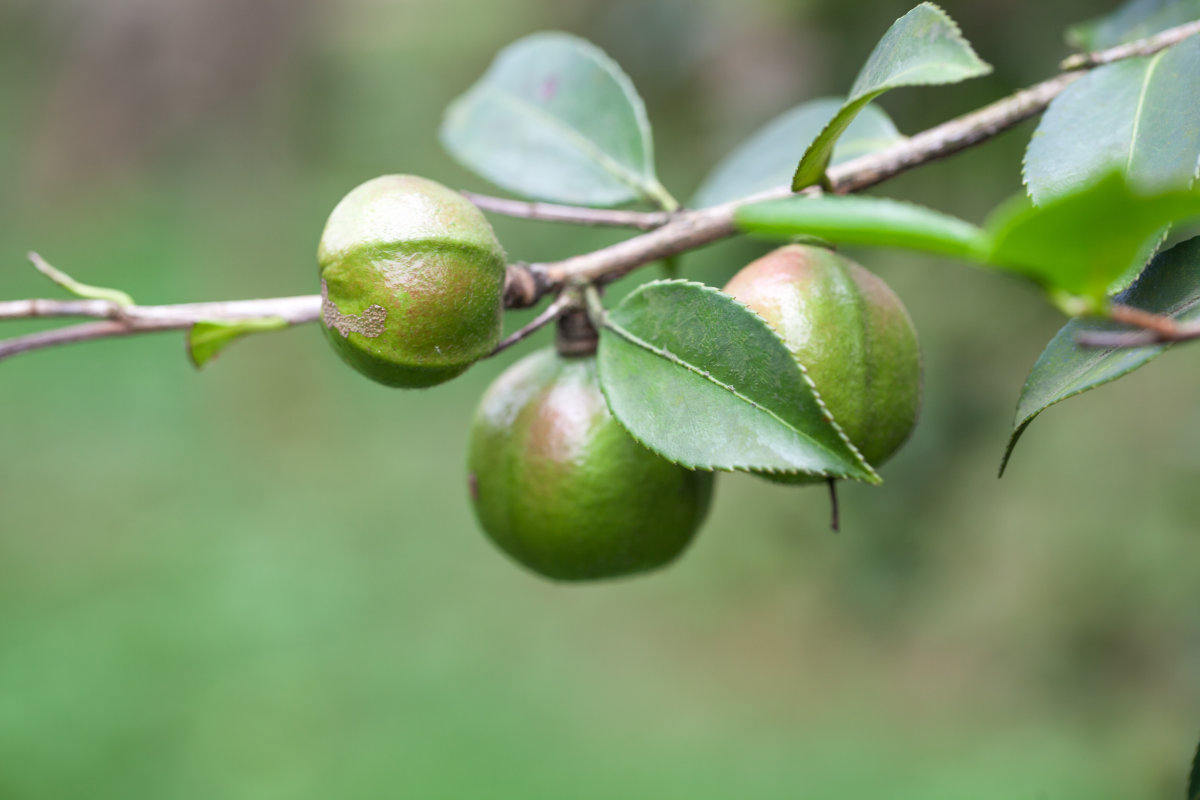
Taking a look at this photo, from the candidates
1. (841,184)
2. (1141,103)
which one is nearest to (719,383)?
(841,184)

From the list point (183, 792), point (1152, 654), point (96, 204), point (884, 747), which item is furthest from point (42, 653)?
point (96, 204)

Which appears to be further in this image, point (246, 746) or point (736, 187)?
point (246, 746)

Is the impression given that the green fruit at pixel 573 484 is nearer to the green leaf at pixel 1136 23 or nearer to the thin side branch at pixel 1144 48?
the thin side branch at pixel 1144 48

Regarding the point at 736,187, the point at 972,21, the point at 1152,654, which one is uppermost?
the point at 972,21

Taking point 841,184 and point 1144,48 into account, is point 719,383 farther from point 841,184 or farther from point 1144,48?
point 1144,48

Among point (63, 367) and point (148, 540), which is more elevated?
point (63, 367)

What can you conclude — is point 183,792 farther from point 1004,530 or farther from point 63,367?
point 63,367
